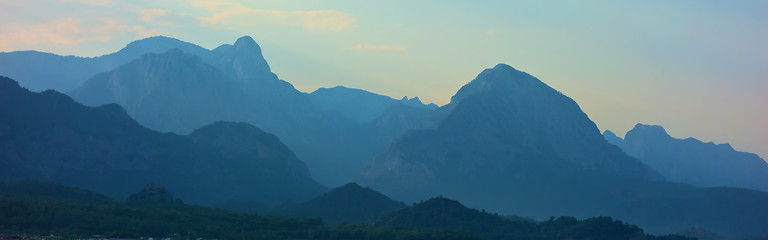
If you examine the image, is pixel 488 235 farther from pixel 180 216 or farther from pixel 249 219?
pixel 180 216

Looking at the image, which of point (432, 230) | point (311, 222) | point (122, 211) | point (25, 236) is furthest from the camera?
point (311, 222)

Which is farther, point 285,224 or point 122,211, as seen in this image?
point 285,224

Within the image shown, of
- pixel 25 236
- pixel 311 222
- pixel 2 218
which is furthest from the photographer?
pixel 311 222

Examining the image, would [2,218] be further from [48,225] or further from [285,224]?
[285,224]

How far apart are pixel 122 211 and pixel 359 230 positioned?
1785 inches

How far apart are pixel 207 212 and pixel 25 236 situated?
2518 inches

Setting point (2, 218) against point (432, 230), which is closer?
point (2, 218)

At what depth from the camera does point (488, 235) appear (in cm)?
19862

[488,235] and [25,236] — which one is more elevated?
[488,235]

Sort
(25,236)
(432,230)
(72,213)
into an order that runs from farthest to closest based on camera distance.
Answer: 1. (432,230)
2. (72,213)
3. (25,236)

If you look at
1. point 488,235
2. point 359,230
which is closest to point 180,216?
point 359,230

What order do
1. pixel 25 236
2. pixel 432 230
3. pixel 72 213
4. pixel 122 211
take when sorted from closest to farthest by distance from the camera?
1. pixel 25 236
2. pixel 72 213
3. pixel 122 211
4. pixel 432 230

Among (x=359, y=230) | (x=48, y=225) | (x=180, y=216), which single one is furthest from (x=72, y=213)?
(x=359, y=230)

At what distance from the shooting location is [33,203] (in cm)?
15862
